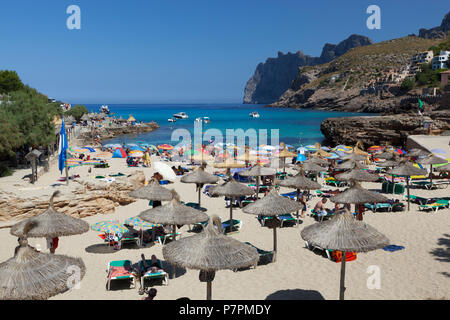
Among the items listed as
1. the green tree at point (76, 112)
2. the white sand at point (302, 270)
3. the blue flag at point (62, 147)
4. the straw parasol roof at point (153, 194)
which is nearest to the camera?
the white sand at point (302, 270)

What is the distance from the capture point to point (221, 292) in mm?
7582

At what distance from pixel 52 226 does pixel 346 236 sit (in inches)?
230

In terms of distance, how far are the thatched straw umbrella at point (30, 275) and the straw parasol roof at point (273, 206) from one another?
16.6ft

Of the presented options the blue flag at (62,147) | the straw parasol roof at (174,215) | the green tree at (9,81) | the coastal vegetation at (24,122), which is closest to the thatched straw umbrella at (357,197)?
the straw parasol roof at (174,215)

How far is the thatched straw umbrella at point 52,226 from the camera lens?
24.0 feet

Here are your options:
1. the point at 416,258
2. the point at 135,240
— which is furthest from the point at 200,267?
the point at 416,258

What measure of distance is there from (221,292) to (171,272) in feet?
5.11

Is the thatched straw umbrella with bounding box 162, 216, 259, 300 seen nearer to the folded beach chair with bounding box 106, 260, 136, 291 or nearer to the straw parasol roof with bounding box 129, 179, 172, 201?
the folded beach chair with bounding box 106, 260, 136, 291

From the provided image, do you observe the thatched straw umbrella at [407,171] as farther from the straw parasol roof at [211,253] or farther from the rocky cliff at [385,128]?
the rocky cliff at [385,128]

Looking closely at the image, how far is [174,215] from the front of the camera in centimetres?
837

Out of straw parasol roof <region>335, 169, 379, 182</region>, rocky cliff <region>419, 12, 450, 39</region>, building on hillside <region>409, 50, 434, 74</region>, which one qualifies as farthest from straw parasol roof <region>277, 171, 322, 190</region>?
rocky cliff <region>419, 12, 450, 39</region>

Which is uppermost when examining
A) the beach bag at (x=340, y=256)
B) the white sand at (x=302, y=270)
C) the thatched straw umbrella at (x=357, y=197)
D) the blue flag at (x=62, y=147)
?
the blue flag at (x=62, y=147)
